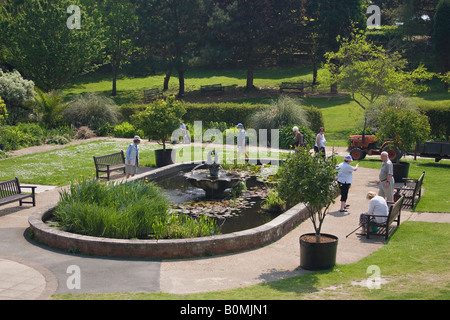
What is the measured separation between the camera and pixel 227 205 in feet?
47.5

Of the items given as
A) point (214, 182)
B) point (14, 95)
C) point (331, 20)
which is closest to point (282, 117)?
point (214, 182)

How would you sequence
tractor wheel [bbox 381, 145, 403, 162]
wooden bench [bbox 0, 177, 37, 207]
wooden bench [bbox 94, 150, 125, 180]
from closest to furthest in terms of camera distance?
wooden bench [bbox 0, 177, 37, 207] → tractor wheel [bbox 381, 145, 403, 162] → wooden bench [bbox 94, 150, 125, 180]

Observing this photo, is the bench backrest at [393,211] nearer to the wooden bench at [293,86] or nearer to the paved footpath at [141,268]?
the paved footpath at [141,268]

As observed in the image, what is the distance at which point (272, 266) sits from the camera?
980 cm

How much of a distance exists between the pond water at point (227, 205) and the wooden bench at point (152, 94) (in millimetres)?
26308

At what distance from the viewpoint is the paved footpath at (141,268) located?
840cm

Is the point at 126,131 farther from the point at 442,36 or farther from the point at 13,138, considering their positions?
the point at 442,36

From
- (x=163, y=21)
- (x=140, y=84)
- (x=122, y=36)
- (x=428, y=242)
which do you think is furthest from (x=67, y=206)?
(x=140, y=84)

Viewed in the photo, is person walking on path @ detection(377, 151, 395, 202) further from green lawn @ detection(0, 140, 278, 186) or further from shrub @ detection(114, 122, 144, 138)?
shrub @ detection(114, 122, 144, 138)

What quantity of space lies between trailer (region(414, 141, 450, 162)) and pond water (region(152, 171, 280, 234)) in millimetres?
7385

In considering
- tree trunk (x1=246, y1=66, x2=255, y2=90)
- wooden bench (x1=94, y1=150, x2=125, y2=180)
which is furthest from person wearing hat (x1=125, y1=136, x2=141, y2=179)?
tree trunk (x1=246, y1=66, x2=255, y2=90)

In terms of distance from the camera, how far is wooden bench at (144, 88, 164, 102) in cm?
4306

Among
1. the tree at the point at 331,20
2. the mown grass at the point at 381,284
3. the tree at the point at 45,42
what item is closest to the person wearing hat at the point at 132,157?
the mown grass at the point at 381,284

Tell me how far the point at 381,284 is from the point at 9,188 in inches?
379
